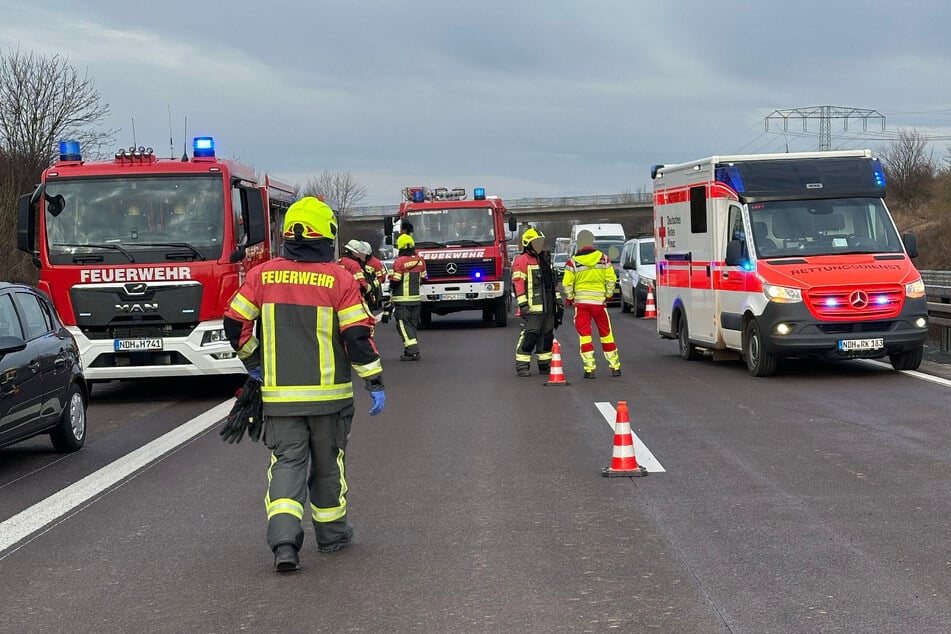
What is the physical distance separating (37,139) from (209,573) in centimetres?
3764

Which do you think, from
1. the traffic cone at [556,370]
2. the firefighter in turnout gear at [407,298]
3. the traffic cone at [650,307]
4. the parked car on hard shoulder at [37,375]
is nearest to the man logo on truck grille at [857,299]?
the traffic cone at [556,370]

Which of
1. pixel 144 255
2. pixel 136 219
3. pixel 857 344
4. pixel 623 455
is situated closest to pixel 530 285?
pixel 857 344

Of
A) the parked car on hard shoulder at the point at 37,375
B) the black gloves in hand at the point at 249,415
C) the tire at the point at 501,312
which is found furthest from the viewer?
the tire at the point at 501,312

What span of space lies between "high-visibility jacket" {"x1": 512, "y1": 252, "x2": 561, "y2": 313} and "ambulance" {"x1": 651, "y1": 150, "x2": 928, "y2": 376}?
2.34 metres

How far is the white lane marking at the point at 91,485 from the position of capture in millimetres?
7871

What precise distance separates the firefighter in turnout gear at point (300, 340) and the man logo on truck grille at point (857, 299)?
32.7 ft

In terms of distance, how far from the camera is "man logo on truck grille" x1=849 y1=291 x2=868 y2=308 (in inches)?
→ 607

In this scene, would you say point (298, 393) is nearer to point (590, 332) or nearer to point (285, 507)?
point (285, 507)

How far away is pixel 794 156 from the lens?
54.6 feet

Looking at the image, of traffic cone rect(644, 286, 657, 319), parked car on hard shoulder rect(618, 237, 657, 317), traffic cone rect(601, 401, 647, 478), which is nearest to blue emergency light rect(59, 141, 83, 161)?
traffic cone rect(601, 401, 647, 478)

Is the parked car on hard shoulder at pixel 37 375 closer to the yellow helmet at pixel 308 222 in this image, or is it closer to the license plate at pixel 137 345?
the license plate at pixel 137 345

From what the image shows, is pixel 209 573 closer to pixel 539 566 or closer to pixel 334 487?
pixel 334 487

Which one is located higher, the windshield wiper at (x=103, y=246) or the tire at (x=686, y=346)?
the windshield wiper at (x=103, y=246)

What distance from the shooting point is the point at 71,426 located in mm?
11156
